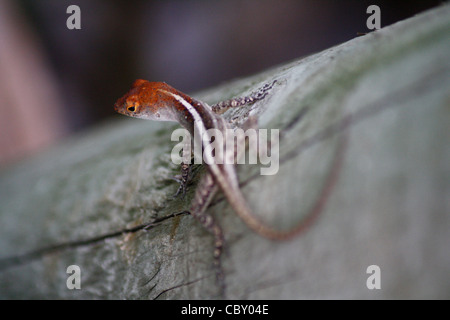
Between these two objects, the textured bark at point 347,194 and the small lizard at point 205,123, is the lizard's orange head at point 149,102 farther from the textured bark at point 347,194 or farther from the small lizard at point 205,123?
the textured bark at point 347,194

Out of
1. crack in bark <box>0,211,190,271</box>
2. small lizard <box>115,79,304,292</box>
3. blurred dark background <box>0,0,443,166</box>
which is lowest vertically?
crack in bark <box>0,211,190,271</box>

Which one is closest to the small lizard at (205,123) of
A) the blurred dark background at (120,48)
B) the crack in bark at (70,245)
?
the crack in bark at (70,245)

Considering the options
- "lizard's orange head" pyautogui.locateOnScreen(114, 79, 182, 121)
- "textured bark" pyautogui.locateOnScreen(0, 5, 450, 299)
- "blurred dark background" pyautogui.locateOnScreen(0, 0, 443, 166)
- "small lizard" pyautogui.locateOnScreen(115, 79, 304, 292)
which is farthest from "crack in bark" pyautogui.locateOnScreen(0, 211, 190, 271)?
"blurred dark background" pyautogui.locateOnScreen(0, 0, 443, 166)

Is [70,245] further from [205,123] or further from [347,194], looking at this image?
[347,194]

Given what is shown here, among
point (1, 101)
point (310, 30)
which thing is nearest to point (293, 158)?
point (310, 30)

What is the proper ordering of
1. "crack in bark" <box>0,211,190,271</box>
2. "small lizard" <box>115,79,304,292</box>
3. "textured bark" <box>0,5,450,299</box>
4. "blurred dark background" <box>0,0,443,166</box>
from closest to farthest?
"textured bark" <box>0,5,450,299</box> → "small lizard" <box>115,79,304,292</box> → "crack in bark" <box>0,211,190,271</box> → "blurred dark background" <box>0,0,443,166</box>

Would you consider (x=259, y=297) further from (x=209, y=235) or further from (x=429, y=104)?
(x=429, y=104)

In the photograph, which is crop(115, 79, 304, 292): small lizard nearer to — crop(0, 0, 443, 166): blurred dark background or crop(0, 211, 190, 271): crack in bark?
crop(0, 211, 190, 271): crack in bark
